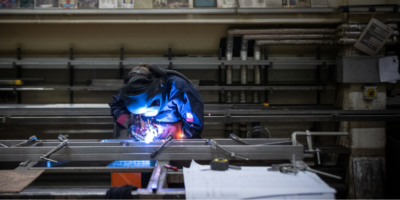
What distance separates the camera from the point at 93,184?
1.19 metres

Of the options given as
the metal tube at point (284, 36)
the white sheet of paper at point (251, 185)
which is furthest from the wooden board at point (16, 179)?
the metal tube at point (284, 36)

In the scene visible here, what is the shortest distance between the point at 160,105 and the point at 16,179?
0.92 metres

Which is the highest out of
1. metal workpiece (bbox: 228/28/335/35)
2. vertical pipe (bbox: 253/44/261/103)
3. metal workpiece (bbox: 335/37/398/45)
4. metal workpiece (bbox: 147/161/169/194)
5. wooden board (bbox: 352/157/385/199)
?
metal workpiece (bbox: 228/28/335/35)

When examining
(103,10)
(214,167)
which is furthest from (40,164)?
(103,10)

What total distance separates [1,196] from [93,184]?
14.2 inches

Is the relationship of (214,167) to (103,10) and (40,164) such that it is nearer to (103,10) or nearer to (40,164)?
(40,164)

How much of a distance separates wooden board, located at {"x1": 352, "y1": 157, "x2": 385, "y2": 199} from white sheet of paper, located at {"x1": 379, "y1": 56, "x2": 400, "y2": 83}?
0.95 meters

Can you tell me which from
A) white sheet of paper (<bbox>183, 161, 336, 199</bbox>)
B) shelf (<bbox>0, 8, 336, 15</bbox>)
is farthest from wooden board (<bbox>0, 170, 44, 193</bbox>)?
shelf (<bbox>0, 8, 336, 15</bbox>)

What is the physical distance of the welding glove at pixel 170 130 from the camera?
6.13 feet

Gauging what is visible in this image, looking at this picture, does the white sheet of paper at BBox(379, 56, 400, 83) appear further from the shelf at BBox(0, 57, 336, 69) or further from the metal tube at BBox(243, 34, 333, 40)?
the metal tube at BBox(243, 34, 333, 40)

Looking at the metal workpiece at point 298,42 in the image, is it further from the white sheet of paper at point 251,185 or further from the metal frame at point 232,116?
the white sheet of paper at point 251,185

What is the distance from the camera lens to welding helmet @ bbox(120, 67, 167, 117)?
1.58 metres

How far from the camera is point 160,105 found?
5.76 ft

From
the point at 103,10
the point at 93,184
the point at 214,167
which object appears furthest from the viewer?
the point at 103,10
